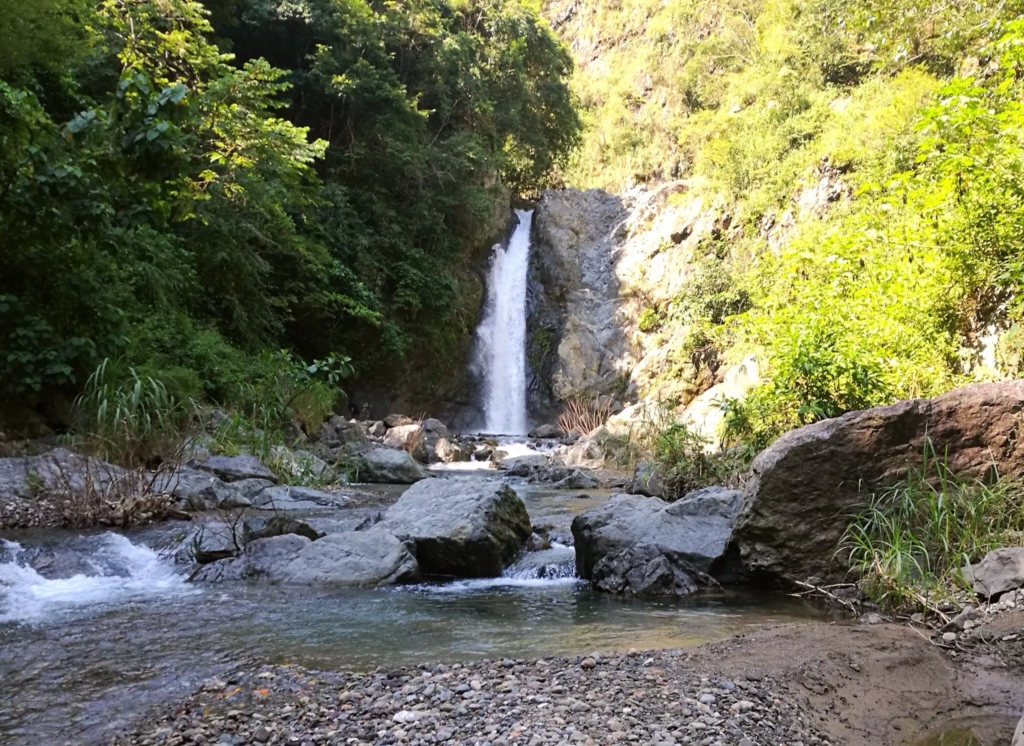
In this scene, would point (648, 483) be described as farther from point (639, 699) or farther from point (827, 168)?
point (827, 168)

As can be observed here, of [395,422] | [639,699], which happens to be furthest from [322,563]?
[395,422]

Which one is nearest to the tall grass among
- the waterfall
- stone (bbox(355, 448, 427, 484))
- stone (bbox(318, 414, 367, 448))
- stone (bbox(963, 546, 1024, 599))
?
stone (bbox(963, 546, 1024, 599))

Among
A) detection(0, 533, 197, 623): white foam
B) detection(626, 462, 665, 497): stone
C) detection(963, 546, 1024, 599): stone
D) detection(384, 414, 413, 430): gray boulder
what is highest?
detection(384, 414, 413, 430): gray boulder

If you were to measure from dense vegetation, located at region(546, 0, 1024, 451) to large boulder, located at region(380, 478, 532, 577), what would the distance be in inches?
115

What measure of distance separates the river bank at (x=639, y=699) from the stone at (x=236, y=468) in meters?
5.01

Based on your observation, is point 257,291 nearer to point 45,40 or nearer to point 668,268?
point 45,40

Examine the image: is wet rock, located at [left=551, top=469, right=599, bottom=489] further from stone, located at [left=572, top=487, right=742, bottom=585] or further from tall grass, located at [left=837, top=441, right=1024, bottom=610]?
tall grass, located at [left=837, top=441, right=1024, bottom=610]

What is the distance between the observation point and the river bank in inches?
97.0

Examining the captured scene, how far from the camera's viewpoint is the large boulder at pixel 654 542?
4.93m

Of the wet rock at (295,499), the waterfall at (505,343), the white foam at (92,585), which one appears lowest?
the white foam at (92,585)

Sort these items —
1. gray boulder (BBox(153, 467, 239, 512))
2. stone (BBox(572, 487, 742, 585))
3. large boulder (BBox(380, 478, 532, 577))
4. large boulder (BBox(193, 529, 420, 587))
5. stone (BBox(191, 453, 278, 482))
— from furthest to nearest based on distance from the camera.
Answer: stone (BBox(191, 453, 278, 482)), gray boulder (BBox(153, 467, 239, 512)), large boulder (BBox(380, 478, 532, 577)), stone (BBox(572, 487, 742, 585)), large boulder (BBox(193, 529, 420, 587))

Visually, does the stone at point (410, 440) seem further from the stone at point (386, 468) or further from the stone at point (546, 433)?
the stone at point (546, 433)

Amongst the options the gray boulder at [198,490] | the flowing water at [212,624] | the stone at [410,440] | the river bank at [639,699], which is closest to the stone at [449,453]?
the stone at [410,440]

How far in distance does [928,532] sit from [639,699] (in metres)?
2.56
